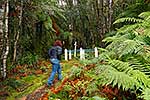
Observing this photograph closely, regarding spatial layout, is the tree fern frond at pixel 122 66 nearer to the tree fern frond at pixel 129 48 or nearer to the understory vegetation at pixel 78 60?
the understory vegetation at pixel 78 60

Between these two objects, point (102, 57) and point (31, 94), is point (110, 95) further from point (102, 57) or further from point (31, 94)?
point (31, 94)

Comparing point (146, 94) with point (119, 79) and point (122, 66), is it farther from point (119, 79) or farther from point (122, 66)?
point (122, 66)

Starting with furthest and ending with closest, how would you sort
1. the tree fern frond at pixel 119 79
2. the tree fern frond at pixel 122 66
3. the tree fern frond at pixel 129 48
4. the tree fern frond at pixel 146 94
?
the tree fern frond at pixel 129 48
the tree fern frond at pixel 122 66
the tree fern frond at pixel 119 79
the tree fern frond at pixel 146 94

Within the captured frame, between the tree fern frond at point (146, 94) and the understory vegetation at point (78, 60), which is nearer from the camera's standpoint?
the tree fern frond at point (146, 94)

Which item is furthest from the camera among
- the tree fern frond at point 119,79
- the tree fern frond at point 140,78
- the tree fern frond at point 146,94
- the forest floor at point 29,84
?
the forest floor at point 29,84

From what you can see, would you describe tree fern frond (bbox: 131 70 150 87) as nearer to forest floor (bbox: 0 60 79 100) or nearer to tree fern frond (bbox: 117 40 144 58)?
tree fern frond (bbox: 117 40 144 58)

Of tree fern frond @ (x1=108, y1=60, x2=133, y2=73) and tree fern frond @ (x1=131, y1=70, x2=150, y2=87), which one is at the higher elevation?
tree fern frond @ (x1=108, y1=60, x2=133, y2=73)

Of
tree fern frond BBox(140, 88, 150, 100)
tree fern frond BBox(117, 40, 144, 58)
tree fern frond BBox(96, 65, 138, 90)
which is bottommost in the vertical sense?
tree fern frond BBox(140, 88, 150, 100)

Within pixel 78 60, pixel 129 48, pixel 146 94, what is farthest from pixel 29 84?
pixel 146 94

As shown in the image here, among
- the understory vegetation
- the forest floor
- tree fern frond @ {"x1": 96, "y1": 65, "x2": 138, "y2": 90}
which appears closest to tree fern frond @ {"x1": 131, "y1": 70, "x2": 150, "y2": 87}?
the understory vegetation

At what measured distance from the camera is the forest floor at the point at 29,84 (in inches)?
390

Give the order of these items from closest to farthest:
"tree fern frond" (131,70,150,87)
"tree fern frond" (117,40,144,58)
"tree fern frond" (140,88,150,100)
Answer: "tree fern frond" (140,88,150,100)
"tree fern frond" (131,70,150,87)
"tree fern frond" (117,40,144,58)

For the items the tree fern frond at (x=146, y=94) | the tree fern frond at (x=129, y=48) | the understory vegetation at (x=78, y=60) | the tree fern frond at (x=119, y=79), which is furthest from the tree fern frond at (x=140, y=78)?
the tree fern frond at (x=129, y=48)

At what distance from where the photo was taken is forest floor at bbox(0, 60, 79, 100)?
9.90 metres
